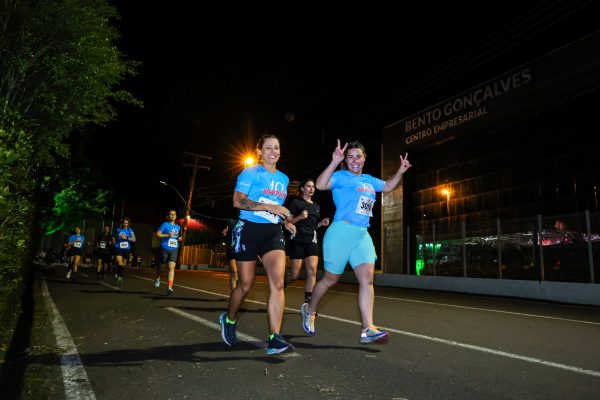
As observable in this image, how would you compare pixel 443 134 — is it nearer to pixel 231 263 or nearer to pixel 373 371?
pixel 231 263

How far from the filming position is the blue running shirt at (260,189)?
159 inches

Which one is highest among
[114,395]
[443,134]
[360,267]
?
[443,134]

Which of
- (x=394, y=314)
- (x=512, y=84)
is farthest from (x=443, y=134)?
(x=394, y=314)

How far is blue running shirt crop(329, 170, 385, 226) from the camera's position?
4.64m

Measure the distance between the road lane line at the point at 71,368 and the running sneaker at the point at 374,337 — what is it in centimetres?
250

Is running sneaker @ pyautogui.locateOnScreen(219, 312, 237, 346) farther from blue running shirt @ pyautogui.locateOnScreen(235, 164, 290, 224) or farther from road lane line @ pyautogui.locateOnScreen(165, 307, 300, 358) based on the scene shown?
blue running shirt @ pyautogui.locateOnScreen(235, 164, 290, 224)

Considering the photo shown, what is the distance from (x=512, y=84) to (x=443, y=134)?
365 cm

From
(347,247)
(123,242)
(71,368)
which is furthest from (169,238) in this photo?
(71,368)

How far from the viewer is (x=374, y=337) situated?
4.23 m

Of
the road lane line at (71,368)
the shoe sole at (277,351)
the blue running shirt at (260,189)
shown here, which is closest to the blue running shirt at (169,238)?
the road lane line at (71,368)

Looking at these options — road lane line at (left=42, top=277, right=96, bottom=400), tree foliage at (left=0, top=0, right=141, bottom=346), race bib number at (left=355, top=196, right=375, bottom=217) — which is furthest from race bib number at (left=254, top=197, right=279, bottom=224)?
tree foliage at (left=0, top=0, right=141, bottom=346)

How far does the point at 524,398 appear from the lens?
2805 millimetres

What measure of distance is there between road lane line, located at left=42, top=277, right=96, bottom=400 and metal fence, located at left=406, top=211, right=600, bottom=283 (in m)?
11.9

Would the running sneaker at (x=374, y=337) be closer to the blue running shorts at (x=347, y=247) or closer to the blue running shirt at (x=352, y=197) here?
the blue running shorts at (x=347, y=247)
